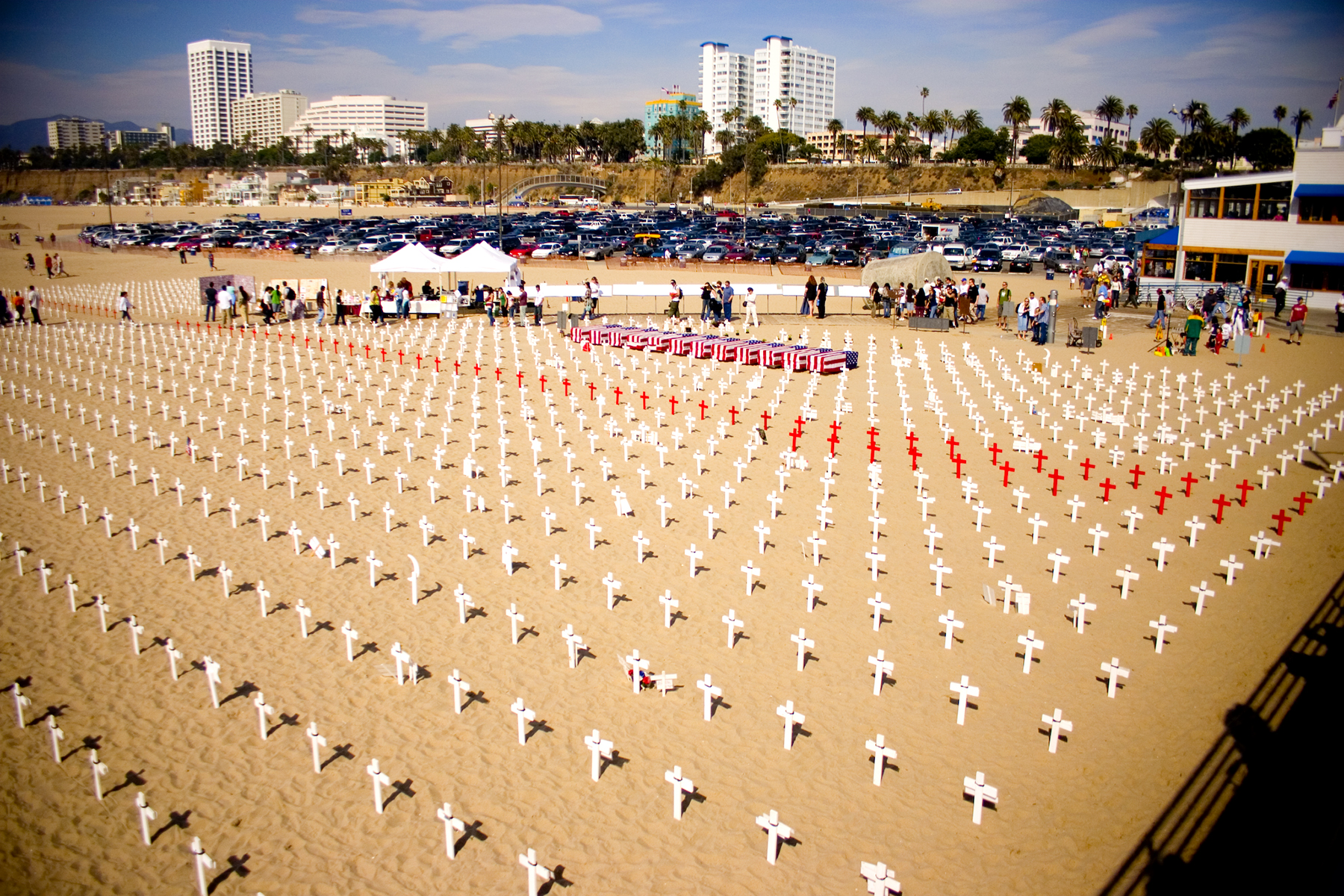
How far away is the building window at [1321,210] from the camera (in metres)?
32.9

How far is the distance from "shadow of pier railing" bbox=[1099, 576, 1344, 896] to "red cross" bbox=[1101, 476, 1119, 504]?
4.67m

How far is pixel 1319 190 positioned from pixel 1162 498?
2860cm

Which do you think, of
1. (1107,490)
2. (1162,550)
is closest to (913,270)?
(1107,490)

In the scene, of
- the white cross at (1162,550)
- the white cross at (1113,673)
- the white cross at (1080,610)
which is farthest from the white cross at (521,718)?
the white cross at (1162,550)

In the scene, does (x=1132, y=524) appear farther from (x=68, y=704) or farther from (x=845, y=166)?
(x=845, y=166)

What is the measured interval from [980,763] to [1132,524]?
6451 mm

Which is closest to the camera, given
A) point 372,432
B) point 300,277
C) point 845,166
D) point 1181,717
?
point 1181,717

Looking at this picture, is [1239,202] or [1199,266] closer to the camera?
[1239,202]

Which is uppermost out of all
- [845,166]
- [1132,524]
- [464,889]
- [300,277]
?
[845,166]

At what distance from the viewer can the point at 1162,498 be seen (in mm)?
12820

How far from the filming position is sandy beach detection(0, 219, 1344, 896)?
6570 mm

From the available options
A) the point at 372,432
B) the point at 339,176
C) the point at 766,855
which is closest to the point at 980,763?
the point at 766,855

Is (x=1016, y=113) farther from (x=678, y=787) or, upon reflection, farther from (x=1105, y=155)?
(x=678, y=787)

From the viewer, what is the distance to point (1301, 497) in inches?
510
